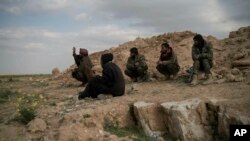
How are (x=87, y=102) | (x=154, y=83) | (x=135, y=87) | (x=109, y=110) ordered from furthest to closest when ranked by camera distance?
1. (x=154, y=83)
2. (x=135, y=87)
3. (x=87, y=102)
4. (x=109, y=110)

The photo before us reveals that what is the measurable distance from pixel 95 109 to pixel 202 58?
3952 mm

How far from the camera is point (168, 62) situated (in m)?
11.6

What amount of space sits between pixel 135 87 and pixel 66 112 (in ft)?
10.4

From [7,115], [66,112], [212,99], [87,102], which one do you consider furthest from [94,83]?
[212,99]

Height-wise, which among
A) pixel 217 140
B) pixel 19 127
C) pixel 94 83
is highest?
pixel 94 83

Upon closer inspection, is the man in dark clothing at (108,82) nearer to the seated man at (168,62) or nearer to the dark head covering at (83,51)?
the seated man at (168,62)

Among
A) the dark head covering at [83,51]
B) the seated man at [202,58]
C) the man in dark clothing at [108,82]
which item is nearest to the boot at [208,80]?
the seated man at [202,58]

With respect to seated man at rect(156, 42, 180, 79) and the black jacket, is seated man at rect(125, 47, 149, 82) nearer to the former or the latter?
seated man at rect(156, 42, 180, 79)

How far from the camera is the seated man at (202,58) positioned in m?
10.4

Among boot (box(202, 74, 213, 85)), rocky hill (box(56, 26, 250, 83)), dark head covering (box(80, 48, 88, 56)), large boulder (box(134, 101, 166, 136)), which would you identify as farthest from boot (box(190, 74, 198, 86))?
dark head covering (box(80, 48, 88, 56))

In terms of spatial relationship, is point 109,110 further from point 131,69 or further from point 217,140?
point 131,69

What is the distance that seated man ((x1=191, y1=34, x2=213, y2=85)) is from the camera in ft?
34.0

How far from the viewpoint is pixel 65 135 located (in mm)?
6969

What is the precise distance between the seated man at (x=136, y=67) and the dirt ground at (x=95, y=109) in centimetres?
176
